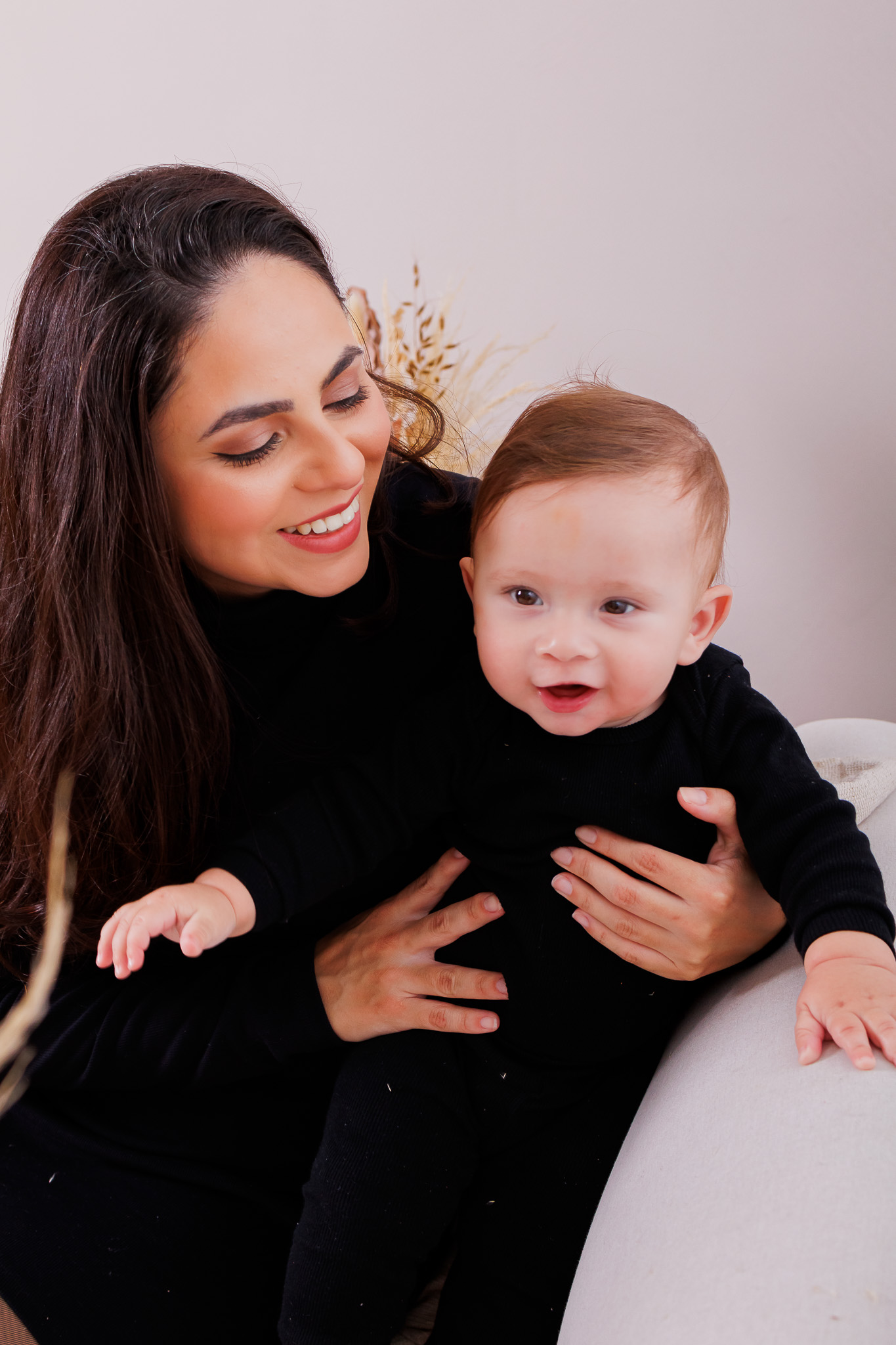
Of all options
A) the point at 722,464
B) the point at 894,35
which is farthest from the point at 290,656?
the point at 894,35

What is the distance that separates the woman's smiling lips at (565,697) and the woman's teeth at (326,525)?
306 millimetres

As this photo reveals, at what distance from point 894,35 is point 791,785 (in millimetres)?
1719

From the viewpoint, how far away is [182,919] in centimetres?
100

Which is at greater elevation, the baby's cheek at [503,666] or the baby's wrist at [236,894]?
the baby's cheek at [503,666]

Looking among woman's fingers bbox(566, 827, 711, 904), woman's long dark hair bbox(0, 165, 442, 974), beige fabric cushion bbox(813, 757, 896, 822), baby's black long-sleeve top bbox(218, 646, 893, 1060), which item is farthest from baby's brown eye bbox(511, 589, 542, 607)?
beige fabric cushion bbox(813, 757, 896, 822)

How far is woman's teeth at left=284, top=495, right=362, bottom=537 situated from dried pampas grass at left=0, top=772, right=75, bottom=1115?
445 mm

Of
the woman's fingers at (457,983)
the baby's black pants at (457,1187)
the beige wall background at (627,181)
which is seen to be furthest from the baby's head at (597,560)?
the beige wall background at (627,181)

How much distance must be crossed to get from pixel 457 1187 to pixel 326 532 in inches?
29.8

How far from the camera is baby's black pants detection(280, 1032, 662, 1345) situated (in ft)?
3.57

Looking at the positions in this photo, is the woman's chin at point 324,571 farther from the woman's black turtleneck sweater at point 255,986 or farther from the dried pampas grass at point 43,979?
the dried pampas grass at point 43,979

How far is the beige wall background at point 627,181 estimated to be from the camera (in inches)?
81.9

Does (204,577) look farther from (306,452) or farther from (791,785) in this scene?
(791,785)

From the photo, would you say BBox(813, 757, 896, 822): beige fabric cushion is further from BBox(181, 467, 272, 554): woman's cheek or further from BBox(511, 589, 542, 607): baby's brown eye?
BBox(181, 467, 272, 554): woman's cheek

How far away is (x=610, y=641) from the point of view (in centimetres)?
100
